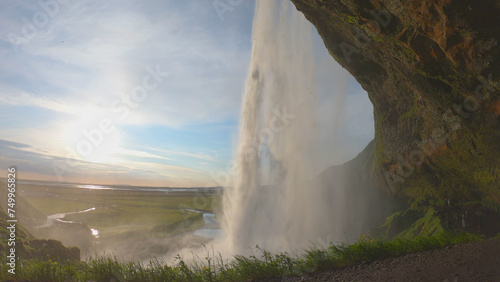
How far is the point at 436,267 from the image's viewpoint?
4582 millimetres

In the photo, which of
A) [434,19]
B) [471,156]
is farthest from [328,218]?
[434,19]

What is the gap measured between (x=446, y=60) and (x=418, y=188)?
9.68 metres

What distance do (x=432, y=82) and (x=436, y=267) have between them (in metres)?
5.75

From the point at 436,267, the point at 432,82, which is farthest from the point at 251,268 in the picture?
the point at 432,82

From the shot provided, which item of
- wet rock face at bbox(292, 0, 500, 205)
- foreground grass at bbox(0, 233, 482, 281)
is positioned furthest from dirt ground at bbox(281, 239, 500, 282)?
wet rock face at bbox(292, 0, 500, 205)

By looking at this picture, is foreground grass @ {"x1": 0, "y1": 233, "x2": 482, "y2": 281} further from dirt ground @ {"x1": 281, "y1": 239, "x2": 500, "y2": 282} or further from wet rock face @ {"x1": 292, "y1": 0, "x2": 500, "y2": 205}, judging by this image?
wet rock face @ {"x1": 292, "y1": 0, "x2": 500, "y2": 205}

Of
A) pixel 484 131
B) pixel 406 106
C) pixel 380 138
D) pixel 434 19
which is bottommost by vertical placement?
pixel 484 131

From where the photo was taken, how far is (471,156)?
9.41 meters

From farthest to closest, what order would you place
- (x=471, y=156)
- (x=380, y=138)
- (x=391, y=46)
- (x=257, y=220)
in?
(x=257, y=220)
(x=380, y=138)
(x=471, y=156)
(x=391, y=46)

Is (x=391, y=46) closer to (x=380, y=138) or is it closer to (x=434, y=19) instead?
(x=434, y=19)

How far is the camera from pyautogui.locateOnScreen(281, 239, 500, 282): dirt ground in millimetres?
4171

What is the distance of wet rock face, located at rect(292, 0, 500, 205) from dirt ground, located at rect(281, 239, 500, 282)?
4.09m

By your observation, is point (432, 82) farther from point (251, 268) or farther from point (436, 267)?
point (251, 268)

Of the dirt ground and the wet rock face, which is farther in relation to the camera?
the wet rock face
